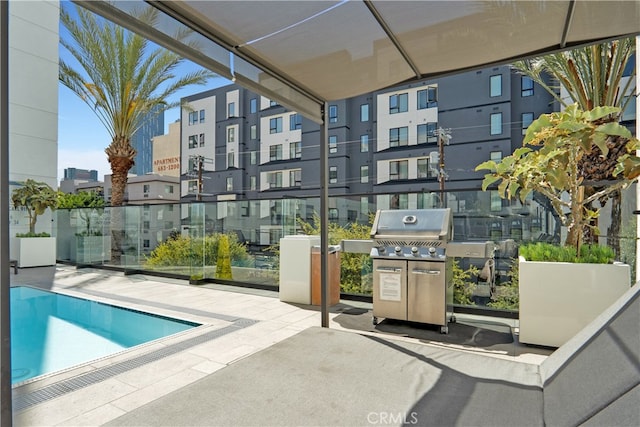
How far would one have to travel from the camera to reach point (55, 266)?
1046cm

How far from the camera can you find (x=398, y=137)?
23281mm

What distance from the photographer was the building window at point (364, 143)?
2458 centimetres

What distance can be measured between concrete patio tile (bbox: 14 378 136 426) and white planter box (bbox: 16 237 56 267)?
9434 millimetres

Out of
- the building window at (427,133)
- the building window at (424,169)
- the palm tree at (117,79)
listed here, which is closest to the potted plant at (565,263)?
the palm tree at (117,79)

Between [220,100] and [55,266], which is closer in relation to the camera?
[55,266]

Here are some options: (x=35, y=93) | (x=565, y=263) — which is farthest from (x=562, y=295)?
(x=35, y=93)

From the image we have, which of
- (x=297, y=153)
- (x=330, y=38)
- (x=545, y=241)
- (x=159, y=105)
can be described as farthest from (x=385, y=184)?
(x=330, y=38)

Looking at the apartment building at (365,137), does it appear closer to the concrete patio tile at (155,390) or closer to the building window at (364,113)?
the building window at (364,113)

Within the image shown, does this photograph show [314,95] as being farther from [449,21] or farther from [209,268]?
[209,268]

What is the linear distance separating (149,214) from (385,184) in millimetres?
16876

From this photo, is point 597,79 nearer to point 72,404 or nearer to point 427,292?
point 427,292

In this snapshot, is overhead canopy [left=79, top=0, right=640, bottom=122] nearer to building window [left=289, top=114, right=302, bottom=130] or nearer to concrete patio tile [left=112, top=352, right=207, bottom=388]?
concrete patio tile [left=112, top=352, right=207, bottom=388]

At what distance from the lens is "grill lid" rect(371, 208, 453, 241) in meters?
4.10

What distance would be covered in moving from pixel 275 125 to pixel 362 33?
25.1 meters
